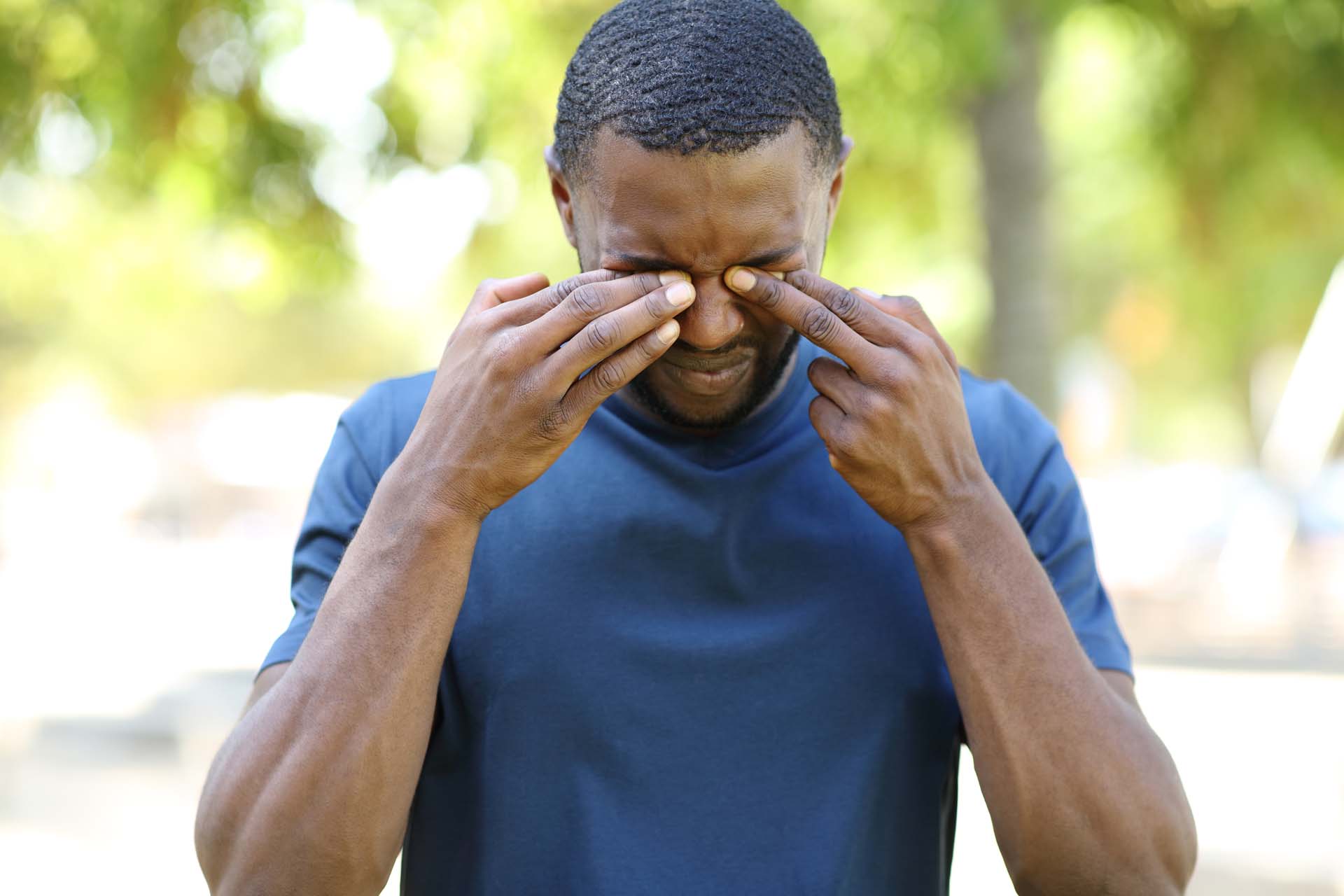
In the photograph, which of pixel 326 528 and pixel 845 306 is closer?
pixel 845 306

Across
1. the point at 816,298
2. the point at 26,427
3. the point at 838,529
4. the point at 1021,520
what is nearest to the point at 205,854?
the point at 838,529

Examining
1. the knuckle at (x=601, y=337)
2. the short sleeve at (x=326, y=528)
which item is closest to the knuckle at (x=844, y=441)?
the knuckle at (x=601, y=337)

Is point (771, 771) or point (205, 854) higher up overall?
point (771, 771)

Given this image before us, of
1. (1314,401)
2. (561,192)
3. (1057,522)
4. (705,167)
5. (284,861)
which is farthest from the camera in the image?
(1314,401)

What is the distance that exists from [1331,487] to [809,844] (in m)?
16.8

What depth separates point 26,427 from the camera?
1282 inches

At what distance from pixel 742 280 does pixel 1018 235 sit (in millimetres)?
3681

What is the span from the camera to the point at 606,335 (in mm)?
1804

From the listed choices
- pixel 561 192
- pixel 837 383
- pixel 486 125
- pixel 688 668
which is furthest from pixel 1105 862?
pixel 486 125

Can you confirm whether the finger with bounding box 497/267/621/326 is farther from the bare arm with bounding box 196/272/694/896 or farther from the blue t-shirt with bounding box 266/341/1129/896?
the blue t-shirt with bounding box 266/341/1129/896

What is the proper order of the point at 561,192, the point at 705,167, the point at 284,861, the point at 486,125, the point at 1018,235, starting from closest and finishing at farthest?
the point at 284,861 → the point at 705,167 → the point at 561,192 → the point at 1018,235 → the point at 486,125

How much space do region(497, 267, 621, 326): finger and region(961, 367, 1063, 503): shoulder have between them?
64cm

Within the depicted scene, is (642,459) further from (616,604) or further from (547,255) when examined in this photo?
(547,255)

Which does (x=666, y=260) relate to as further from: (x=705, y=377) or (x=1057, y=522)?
(x=1057, y=522)
